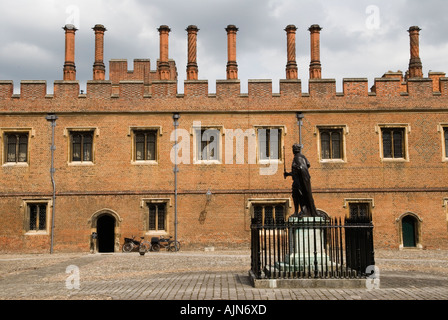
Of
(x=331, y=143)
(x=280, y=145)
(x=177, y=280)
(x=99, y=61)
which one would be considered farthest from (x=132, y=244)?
(x=177, y=280)

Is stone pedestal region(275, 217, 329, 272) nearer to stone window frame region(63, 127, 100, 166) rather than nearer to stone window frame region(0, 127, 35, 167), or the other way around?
stone window frame region(63, 127, 100, 166)

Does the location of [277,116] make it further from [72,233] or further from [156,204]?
[72,233]

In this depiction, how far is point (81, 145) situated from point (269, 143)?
7.94 m

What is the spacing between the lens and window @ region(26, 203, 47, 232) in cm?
2045

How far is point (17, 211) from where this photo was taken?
2034cm

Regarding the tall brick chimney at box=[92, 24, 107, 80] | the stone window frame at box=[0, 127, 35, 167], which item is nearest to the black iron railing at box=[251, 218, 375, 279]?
the stone window frame at box=[0, 127, 35, 167]

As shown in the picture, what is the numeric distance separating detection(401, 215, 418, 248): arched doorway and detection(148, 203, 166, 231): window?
9.93 meters

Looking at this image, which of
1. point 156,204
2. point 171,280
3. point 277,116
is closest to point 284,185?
point 277,116

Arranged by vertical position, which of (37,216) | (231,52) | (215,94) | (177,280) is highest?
(231,52)

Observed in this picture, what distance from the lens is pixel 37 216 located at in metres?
20.5

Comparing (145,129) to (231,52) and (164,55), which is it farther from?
(231,52)

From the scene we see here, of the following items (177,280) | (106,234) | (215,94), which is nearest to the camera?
(177,280)

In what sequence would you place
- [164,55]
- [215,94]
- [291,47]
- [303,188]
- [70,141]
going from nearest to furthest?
[303,188], [70,141], [215,94], [291,47], [164,55]
